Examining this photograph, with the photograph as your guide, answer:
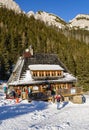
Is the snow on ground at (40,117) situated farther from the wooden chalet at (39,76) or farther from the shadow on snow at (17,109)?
the wooden chalet at (39,76)

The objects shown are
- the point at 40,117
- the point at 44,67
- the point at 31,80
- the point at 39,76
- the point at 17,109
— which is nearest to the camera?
the point at 40,117

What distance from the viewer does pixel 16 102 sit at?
3306 cm

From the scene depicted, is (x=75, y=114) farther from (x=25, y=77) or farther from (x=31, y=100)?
(x=25, y=77)

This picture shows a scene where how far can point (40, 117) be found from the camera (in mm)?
24891

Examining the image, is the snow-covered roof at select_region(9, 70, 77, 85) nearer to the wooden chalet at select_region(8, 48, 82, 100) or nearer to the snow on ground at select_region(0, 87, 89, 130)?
the wooden chalet at select_region(8, 48, 82, 100)

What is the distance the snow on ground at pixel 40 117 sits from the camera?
21.2 meters

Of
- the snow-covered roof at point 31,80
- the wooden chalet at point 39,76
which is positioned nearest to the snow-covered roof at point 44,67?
the wooden chalet at point 39,76

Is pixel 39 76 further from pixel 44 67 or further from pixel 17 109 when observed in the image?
pixel 17 109

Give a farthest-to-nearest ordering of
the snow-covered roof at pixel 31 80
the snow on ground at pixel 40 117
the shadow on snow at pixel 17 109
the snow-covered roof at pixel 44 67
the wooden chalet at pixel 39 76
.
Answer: the snow-covered roof at pixel 44 67 → the wooden chalet at pixel 39 76 → the snow-covered roof at pixel 31 80 → the shadow on snow at pixel 17 109 → the snow on ground at pixel 40 117

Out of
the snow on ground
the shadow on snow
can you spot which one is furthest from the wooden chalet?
the snow on ground

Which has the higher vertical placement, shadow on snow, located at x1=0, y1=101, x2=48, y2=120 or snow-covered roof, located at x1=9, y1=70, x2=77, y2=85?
snow-covered roof, located at x1=9, y1=70, x2=77, y2=85

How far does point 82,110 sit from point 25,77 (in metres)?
18.2

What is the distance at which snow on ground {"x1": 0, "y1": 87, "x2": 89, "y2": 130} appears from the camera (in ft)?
69.6

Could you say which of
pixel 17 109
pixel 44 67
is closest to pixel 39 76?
pixel 44 67
